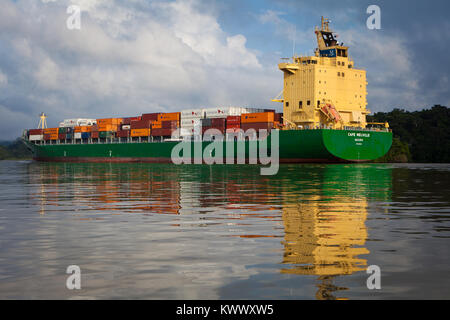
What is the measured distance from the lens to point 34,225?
13.6 meters

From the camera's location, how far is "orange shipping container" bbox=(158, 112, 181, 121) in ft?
302

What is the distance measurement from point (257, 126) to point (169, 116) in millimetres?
24134

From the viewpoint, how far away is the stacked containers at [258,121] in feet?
244

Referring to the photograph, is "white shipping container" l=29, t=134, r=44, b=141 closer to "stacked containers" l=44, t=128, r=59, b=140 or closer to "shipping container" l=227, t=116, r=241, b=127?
"stacked containers" l=44, t=128, r=59, b=140

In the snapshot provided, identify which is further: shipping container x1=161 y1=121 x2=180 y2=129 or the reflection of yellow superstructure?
shipping container x1=161 y1=121 x2=180 y2=129

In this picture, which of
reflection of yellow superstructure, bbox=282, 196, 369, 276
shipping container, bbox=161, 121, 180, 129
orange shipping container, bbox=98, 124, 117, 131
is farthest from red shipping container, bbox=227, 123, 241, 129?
reflection of yellow superstructure, bbox=282, 196, 369, 276

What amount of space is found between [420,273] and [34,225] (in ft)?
32.8

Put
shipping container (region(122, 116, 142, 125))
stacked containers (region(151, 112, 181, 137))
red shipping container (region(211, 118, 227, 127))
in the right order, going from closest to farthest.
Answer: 1. red shipping container (region(211, 118, 227, 127))
2. stacked containers (region(151, 112, 181, 137))
3. shipping container (region(122, 116, 142, 125))

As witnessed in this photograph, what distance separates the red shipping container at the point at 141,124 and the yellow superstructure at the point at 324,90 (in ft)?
96.7

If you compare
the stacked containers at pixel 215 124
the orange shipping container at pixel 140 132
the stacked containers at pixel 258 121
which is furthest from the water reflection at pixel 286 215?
A: the orange shipping container at pixel 140 132
